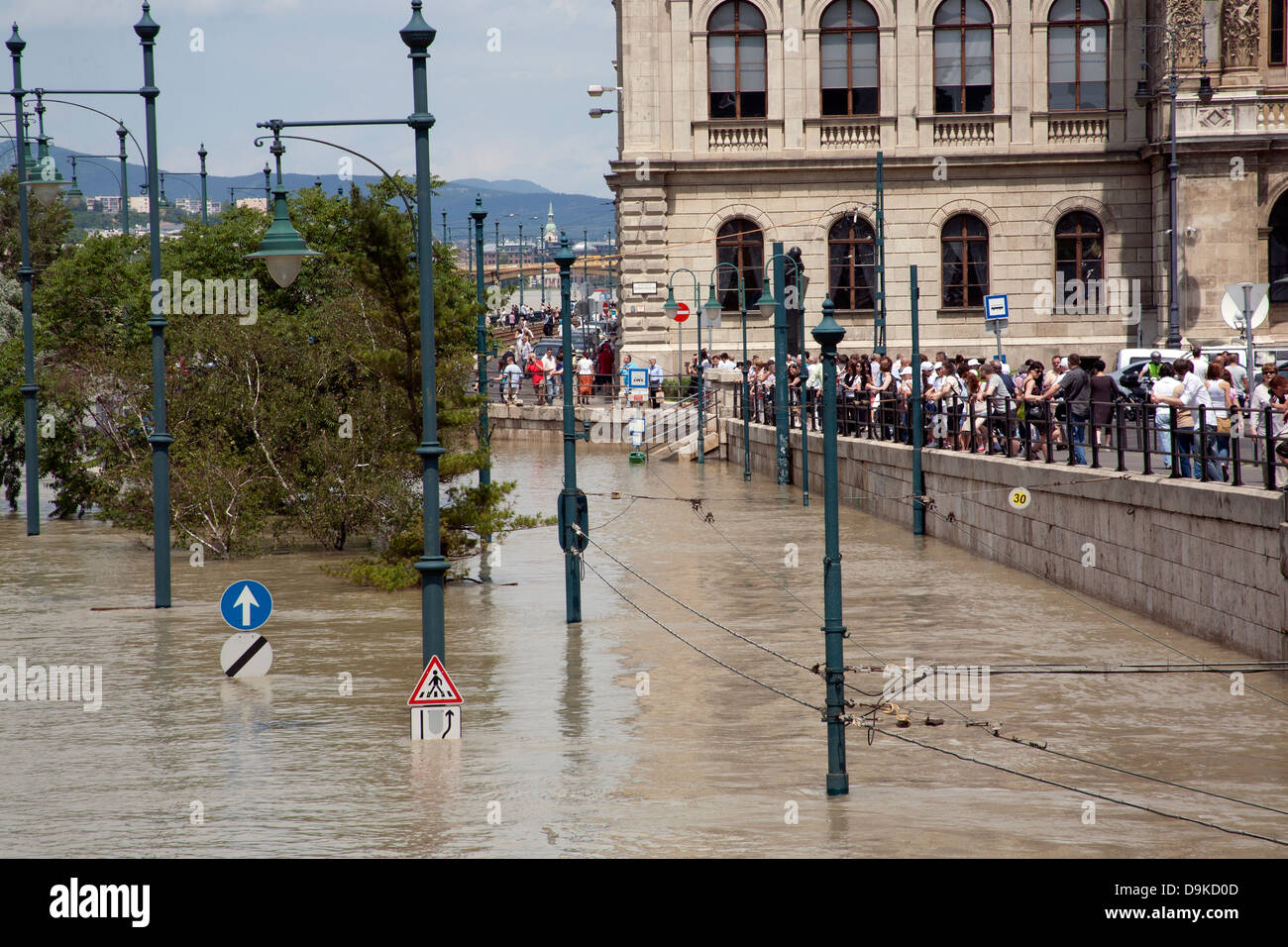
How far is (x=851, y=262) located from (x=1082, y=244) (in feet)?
22.0

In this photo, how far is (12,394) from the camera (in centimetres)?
3312

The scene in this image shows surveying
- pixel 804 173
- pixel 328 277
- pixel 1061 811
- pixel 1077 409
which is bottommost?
pixel 1061 811

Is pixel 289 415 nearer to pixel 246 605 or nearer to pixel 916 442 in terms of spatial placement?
pixel 916 442

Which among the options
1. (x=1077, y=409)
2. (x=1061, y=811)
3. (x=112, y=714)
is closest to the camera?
(x=1061, y=811)

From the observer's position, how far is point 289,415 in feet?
88.8

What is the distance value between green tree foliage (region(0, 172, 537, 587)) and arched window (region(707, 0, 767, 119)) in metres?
18.1

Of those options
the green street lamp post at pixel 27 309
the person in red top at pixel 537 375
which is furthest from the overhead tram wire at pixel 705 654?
the person in red top at pixel 537 375

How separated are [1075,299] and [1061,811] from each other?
39.8 metres

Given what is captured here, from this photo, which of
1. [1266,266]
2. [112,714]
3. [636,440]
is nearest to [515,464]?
[636,440]

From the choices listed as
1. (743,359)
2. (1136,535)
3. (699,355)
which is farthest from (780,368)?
(1136,535)

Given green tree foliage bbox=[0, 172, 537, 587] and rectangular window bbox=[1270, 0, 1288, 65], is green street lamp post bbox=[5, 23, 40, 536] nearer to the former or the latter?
green tree foliage bbox=[0, 172, 537, 587]

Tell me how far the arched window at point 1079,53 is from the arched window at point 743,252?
9.41 metres

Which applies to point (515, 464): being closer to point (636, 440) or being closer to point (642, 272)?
point (636, 440)

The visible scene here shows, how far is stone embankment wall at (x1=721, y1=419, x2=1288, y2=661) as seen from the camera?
627 inches
